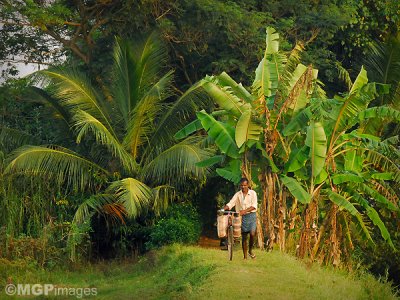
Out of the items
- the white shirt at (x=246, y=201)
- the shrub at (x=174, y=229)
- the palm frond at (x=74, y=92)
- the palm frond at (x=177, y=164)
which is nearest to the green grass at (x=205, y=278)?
the shrub at (x=174, y=229)

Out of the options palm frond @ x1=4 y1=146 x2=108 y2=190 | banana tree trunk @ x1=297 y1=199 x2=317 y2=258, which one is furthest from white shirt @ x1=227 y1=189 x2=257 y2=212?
palm frond @ x1=4 y1=146 x2=108 y2=190

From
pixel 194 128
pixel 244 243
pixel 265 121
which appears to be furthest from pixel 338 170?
pixel 244 243

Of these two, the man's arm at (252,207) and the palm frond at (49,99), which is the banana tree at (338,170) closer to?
the man's arm at (252,207)

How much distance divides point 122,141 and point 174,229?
2.42 metres

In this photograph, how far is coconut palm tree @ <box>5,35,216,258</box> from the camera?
18.5 metres

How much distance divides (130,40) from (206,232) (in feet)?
17.6

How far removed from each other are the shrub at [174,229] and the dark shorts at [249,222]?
14.8 feet

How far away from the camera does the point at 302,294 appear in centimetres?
1245

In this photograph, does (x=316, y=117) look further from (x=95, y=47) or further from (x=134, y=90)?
(x=95, y=47)

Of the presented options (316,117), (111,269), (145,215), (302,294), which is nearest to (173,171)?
(145,215)

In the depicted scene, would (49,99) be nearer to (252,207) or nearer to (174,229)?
(174,229)

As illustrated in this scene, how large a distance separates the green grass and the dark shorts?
59cm

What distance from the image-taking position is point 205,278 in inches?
535

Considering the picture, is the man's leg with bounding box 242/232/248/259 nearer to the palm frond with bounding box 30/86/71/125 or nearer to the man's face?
the man's face
